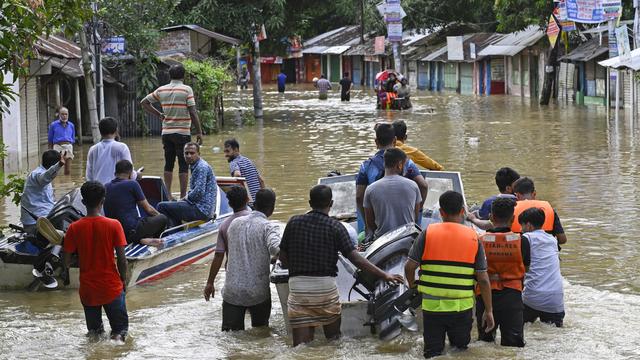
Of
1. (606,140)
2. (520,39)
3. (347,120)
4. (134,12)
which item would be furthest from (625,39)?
(520,39)

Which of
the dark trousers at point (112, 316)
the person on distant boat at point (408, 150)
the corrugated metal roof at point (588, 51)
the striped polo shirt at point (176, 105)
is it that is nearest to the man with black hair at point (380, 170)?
the person on distant boat at point (408, 150)

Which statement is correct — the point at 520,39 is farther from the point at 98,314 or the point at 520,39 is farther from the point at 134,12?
the point at 98,314

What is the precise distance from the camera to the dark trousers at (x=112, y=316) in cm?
852

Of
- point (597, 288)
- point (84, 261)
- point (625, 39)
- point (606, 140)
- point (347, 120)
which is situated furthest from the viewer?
point (347, 120)

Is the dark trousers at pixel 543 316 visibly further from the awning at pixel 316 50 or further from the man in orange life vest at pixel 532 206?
the awning at pixel 316 50

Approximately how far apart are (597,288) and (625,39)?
67.9 feet

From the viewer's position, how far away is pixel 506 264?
777cm

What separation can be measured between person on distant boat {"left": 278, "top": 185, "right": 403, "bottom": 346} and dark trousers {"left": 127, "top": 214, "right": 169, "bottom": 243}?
3202mm

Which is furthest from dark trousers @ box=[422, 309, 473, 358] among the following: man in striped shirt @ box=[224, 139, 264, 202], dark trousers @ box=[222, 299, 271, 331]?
man in striped shirt @ box=[224, 139, 264, 202]

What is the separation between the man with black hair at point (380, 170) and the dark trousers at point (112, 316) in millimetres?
2222

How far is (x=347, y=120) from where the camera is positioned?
3512 cm

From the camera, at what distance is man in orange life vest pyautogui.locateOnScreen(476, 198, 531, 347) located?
7730mm

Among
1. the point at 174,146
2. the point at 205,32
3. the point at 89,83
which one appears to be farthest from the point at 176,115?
the point at 205,32

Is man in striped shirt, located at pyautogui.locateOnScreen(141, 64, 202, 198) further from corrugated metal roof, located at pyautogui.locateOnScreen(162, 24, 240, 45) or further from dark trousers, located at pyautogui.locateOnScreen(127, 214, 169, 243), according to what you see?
corrugated metal roof, located at pyautogui.locateOnScreen(162, 24, 240, 45)
